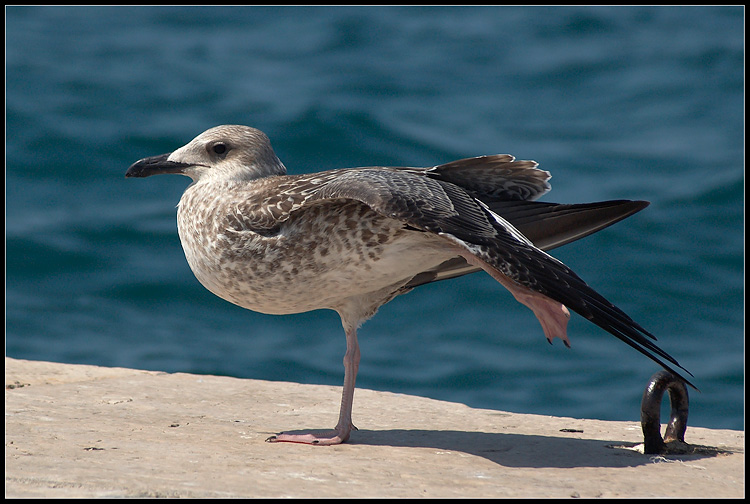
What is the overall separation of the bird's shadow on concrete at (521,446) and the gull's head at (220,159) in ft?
5.63

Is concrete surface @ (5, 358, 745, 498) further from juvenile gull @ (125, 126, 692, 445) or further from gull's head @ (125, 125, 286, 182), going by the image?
gull's head @ (125, 125, 286, 182)

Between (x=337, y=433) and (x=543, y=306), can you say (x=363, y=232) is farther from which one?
(x=337, y=433)

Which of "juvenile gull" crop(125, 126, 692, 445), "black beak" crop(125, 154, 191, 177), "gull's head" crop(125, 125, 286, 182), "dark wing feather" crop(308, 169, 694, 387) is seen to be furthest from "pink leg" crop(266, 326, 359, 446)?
"black beak" crop(125, 154, 191, 177)

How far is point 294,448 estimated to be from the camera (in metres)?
4.91

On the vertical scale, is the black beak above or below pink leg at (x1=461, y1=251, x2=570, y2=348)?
above

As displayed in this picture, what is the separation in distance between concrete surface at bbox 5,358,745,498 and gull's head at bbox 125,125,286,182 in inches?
58.0

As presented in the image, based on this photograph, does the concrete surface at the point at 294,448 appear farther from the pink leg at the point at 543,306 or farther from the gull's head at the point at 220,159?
the gull's head at the point at 220,159

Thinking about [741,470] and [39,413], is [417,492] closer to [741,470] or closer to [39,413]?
[741,470]

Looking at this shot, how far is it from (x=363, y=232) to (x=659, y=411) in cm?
178

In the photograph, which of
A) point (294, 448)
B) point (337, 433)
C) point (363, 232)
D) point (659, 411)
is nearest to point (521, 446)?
point (659, 411)

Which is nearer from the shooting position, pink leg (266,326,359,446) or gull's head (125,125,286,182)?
pink leg (266,326,359,446)

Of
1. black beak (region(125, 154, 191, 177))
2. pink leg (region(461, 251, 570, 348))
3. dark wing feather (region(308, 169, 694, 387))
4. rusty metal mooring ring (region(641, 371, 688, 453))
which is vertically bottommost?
rusty metal mooring ring (region(641, 371, 688, 453))

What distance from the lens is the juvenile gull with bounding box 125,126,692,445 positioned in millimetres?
4566

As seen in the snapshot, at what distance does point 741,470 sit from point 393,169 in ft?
7.89
